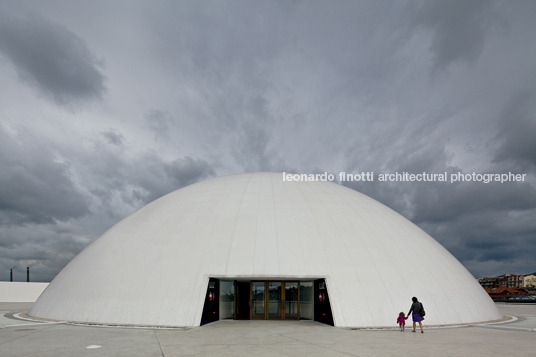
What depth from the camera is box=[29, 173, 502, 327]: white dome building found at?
15.1 metres

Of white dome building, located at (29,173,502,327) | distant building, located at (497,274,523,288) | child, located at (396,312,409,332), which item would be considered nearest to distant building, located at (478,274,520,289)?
distant building, located at (497,274,523,288)

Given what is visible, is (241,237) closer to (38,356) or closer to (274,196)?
(274,196)

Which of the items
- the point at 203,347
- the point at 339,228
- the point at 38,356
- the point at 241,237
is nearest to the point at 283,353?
the point at 203,347

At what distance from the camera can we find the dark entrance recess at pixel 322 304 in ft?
50.1

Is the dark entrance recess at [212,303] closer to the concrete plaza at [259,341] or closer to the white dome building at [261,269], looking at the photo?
the white dome building at [261,269]

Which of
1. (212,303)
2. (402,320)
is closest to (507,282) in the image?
(402,320)

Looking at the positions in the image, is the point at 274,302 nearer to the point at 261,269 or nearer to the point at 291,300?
the point at 291,300

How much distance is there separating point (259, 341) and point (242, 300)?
6094mm

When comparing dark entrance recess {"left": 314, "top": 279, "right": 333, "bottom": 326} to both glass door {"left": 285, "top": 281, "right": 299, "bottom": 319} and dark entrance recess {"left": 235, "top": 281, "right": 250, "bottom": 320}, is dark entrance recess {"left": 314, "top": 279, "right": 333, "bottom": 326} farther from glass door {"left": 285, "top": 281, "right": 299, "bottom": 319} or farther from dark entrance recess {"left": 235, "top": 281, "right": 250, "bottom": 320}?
dark entrance recess {"left": 235, "top": 281, "right": 250, "bottom": 320}

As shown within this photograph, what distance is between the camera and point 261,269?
601 inches

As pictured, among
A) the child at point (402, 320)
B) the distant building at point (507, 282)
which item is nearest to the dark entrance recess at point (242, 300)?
the child at point (402, 320)

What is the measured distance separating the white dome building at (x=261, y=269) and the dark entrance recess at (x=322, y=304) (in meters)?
0.05

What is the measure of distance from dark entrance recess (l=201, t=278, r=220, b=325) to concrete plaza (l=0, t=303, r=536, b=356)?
457mm

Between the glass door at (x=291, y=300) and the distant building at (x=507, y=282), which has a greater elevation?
the glass door at (x=291, y=300)
